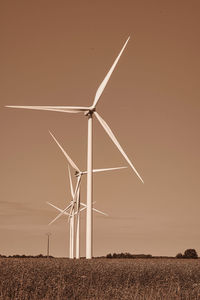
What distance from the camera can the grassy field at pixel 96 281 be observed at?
2386 centimetres

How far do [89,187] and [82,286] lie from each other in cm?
1484

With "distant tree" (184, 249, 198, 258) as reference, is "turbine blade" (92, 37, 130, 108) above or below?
above

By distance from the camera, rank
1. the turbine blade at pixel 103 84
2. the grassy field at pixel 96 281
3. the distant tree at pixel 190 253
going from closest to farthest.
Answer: the grassy field at pixel 96 281
the turbine blade at pixel 103 84
the distant tree at pixel 190 253

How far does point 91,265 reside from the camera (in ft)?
102

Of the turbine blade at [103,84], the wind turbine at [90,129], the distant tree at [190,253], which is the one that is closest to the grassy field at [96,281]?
the wind turbine at [90,129]

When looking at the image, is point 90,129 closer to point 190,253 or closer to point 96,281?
point 96,281

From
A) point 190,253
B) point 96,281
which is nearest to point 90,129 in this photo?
point 96,281

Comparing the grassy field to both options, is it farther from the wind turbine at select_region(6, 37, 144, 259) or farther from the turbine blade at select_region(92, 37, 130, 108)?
the turbine blade at select_region(92, 37, 130, 108)

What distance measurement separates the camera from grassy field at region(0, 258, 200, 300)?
23.9 metres

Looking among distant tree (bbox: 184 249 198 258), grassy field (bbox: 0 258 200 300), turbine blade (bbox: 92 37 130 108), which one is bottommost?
grassy field (bbox: 0 258 200 300)

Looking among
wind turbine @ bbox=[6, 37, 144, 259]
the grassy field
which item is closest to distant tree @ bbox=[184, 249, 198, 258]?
wind turbine @ bbox=[6, 37, 144, 259]

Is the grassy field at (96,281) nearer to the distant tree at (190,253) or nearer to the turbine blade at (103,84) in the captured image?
the turbine blade at (103,84)

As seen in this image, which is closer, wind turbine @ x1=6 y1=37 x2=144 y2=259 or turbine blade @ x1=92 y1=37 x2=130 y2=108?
wind turbine @ x1=6 y1=37 x2=144 y2=259

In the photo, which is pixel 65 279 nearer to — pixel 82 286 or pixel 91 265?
pixel 82 286
